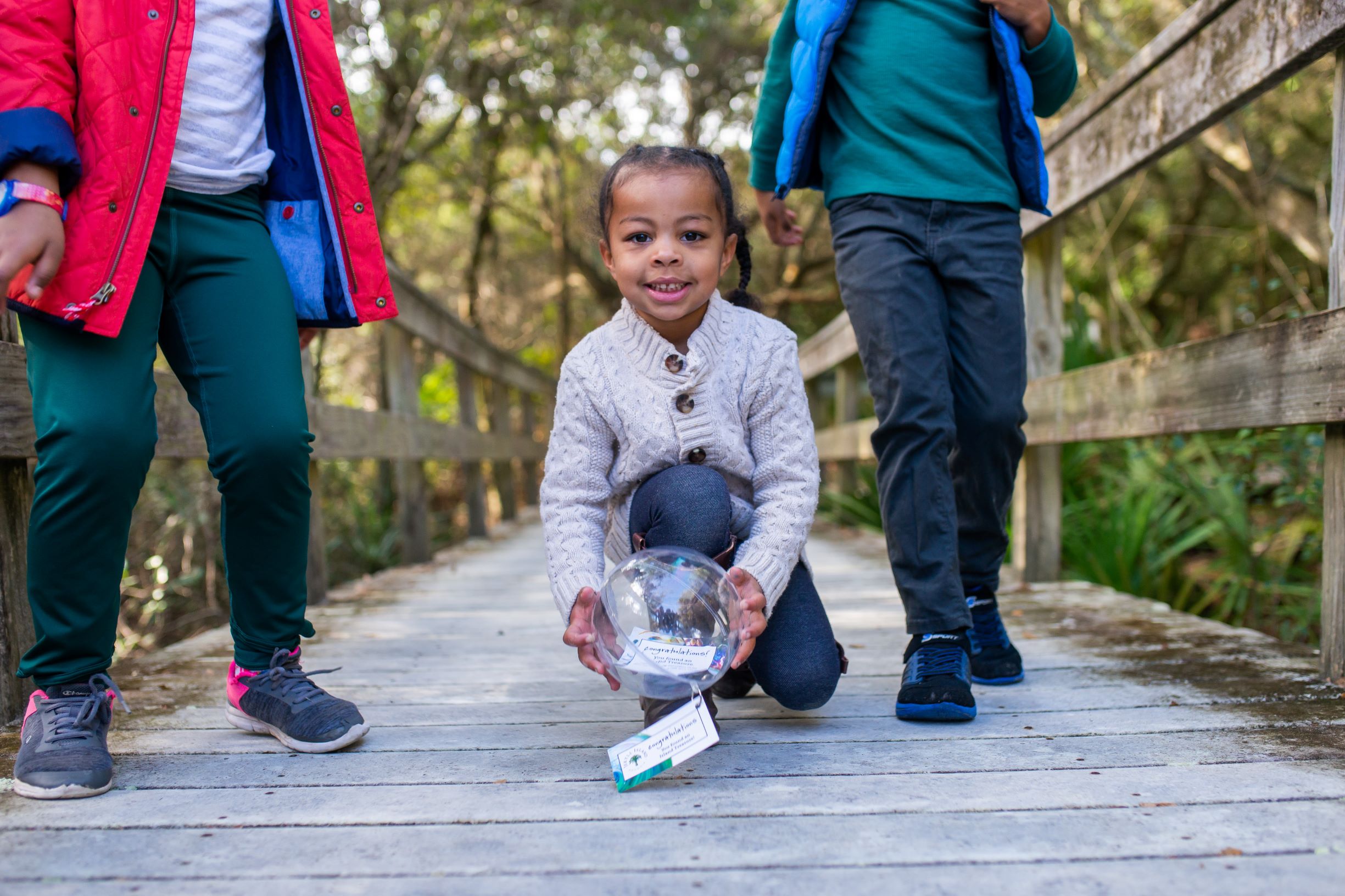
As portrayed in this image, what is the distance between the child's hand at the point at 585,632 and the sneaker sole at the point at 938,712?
0.53 meters

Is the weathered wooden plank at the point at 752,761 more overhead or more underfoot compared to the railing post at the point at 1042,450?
more underfoot

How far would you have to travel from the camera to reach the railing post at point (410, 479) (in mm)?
4273

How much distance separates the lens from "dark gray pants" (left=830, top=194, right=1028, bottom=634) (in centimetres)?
196

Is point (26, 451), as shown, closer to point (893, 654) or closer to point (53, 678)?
point (53, 678)

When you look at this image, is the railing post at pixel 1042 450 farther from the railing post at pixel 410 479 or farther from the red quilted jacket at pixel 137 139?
the railing post at pixel 410 479

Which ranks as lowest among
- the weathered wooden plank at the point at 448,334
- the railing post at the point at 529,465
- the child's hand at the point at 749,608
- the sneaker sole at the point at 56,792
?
the sneaker sole at the point at 56,792

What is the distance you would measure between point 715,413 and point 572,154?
33.3 ft

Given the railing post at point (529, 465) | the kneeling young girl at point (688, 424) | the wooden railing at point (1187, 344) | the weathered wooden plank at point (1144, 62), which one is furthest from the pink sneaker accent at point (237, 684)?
the railing post at point (529, 465)

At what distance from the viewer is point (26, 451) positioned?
187 cm

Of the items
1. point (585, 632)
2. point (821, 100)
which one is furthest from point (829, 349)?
point (585, 632)

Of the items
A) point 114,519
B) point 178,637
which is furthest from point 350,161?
point 178,637

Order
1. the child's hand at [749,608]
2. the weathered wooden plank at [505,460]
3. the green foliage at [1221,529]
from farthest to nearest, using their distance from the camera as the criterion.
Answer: the weathered wooden plank at [505,460] < the green foliage at [1221,529] < the child's hand at [749,608]

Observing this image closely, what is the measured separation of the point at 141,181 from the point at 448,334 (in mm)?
3328

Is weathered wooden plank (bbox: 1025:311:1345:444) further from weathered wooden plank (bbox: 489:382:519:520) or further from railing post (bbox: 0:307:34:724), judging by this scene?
weathered wooden plank (bbox: 489:382:519:520)
